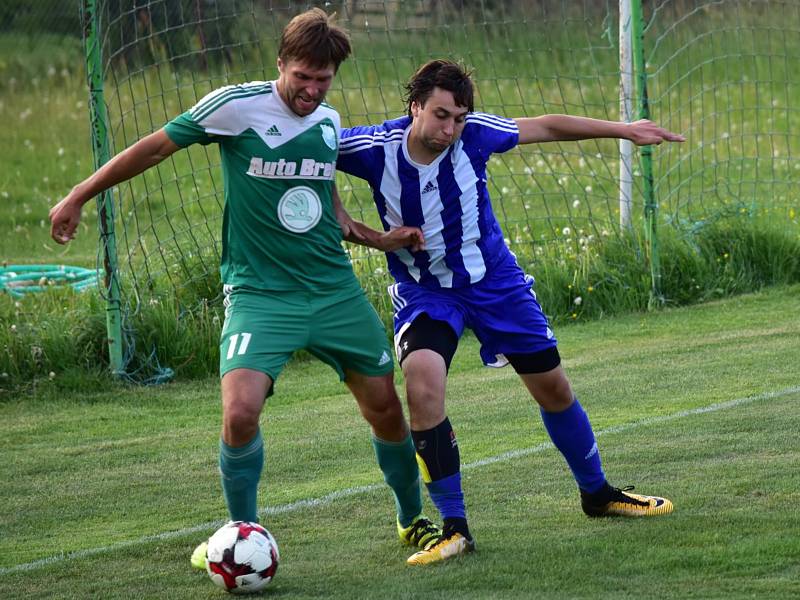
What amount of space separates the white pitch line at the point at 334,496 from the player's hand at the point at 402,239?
4.34 ft

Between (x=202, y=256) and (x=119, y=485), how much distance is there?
320 cm

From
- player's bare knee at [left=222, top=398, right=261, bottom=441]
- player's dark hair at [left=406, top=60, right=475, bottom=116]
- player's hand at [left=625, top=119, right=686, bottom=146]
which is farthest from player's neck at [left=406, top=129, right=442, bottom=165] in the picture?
player's bare knee at [left=222, top=398, right=261, bottom=441]

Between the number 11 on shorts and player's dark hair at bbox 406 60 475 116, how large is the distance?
3.50 feet

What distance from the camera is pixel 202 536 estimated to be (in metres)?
5.40

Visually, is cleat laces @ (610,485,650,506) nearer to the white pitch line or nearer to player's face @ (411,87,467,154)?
the white pitch line

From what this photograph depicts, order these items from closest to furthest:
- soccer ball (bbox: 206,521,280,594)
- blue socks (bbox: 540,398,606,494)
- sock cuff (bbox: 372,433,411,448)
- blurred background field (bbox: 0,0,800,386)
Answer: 1. soccer ball (bbox: 206,521,280,594)
2. sock cuff (bbox: 372,433,411,448)
3. blue socks (bbox: 540,398,606,494)
4. blurred background field (bbox: 0,0,800,386)

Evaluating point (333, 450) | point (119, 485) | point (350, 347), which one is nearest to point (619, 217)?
point (333, 450)

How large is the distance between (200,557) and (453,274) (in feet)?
4.51

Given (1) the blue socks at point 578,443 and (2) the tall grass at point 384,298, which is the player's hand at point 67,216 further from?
(2) the tall grass at point 384,298

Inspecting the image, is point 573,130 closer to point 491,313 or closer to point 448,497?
point 491,313

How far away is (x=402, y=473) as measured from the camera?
199 inches

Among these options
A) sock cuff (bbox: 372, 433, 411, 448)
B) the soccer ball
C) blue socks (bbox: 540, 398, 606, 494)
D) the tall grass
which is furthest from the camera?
the tall grass

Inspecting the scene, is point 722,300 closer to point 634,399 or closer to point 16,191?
point 634,399

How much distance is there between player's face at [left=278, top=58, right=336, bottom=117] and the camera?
4.73 meters
